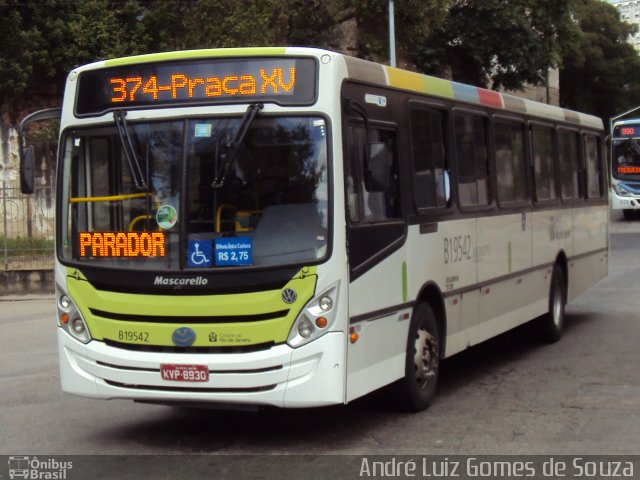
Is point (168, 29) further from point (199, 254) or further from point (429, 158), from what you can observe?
point (199, 254)

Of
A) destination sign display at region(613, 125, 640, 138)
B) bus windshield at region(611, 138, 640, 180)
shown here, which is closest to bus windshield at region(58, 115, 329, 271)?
bus windshield at region(611, 138, 640, 180)

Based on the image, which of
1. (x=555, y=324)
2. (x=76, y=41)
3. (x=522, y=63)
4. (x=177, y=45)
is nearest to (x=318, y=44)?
(x=177, y=45)

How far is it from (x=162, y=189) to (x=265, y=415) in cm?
233

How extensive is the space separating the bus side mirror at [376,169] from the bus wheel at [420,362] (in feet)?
3.89

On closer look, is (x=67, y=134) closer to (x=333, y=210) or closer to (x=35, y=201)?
(x=333, y=210)

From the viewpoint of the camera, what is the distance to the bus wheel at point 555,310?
39.4 ft

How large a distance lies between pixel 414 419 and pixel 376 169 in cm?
207

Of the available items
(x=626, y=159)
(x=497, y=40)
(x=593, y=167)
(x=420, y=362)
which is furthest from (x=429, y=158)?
(x=497, y=40)

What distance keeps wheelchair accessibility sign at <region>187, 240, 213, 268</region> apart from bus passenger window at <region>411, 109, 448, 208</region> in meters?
2.08

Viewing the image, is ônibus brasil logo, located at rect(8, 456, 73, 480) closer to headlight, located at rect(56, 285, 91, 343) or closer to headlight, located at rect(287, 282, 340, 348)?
headlight, located at rect(56, 285, 91, 343)

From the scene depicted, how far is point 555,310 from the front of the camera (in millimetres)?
12203

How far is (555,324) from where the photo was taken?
1215cm

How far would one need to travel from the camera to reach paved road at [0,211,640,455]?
23.2 ft

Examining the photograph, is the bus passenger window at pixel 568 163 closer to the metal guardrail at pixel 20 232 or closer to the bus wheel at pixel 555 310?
the bus wheel at pixel 555 310
